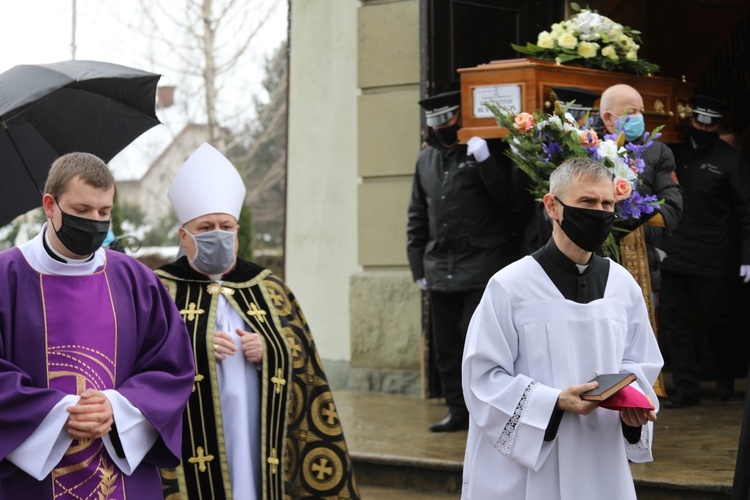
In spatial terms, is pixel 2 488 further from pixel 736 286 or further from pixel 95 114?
pixel 736 286

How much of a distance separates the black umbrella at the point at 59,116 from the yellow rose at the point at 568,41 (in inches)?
115

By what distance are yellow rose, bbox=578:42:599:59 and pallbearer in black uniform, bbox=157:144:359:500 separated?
2901mm

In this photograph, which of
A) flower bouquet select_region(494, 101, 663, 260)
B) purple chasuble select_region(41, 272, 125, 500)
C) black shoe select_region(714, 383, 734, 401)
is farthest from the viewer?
black shoe select_region(714, 383, 734, 401)

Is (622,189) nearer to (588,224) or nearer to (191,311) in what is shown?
(588,224)

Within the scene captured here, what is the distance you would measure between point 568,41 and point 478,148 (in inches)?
34.8

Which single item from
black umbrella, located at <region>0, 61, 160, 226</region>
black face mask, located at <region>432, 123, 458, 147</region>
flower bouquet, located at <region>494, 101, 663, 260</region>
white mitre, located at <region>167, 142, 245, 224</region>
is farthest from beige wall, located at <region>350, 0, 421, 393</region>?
white mitre, located at <region>167, 142, 245, 224</region>

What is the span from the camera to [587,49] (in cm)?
755

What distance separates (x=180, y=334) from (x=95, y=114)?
154cm

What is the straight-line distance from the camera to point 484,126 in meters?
7.49

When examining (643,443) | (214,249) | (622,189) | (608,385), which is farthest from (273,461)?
(622,189)

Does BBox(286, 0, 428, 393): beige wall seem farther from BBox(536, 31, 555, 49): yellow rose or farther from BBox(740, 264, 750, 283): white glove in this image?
BBox(740, 264, 750, 283): white glove

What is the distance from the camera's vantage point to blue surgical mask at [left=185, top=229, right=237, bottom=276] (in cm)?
527

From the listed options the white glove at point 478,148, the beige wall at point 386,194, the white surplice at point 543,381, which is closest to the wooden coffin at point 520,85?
the white glove at point 478,148

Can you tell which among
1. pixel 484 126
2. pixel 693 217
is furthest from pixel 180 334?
pixel 693 217
